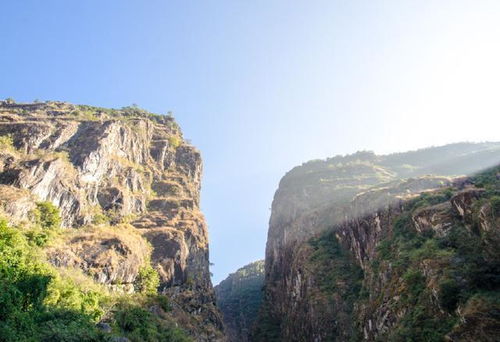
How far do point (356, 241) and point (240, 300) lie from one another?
56.9m

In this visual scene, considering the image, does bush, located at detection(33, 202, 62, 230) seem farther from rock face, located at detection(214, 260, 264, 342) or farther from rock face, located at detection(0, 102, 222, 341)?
rock face, located at detection(214, 260, 264, 342)

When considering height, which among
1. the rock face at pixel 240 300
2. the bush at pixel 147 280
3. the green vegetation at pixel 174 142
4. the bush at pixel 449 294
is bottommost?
the rock face at pixel 240 300

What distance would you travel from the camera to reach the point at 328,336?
60000 millimetres

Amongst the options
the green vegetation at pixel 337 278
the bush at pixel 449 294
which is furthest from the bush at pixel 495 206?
the green vegetation at pixel 337 278

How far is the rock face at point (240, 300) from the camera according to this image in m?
97.4

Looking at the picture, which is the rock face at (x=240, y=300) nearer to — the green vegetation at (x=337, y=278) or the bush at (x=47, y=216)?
the green vegetation at (x=337, y=278)

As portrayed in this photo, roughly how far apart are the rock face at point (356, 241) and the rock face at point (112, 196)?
18403 mm

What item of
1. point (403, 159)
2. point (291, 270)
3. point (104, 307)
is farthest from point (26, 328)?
point (403, 159)

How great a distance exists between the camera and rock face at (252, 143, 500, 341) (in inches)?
1654

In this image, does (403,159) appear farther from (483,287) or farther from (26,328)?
(26,328)

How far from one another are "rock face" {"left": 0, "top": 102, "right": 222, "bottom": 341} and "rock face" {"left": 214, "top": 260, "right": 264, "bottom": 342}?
24780mm

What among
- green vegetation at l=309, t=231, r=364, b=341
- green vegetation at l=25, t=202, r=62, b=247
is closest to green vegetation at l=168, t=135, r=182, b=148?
green vegetation at l=309, t=231, r=364, b=341

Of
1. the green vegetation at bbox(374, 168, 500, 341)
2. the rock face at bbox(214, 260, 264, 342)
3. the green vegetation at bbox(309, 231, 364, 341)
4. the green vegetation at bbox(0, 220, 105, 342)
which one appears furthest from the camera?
the rock face at bbox(214, 260, 264, 342)

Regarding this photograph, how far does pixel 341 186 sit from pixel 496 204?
3113 inches
